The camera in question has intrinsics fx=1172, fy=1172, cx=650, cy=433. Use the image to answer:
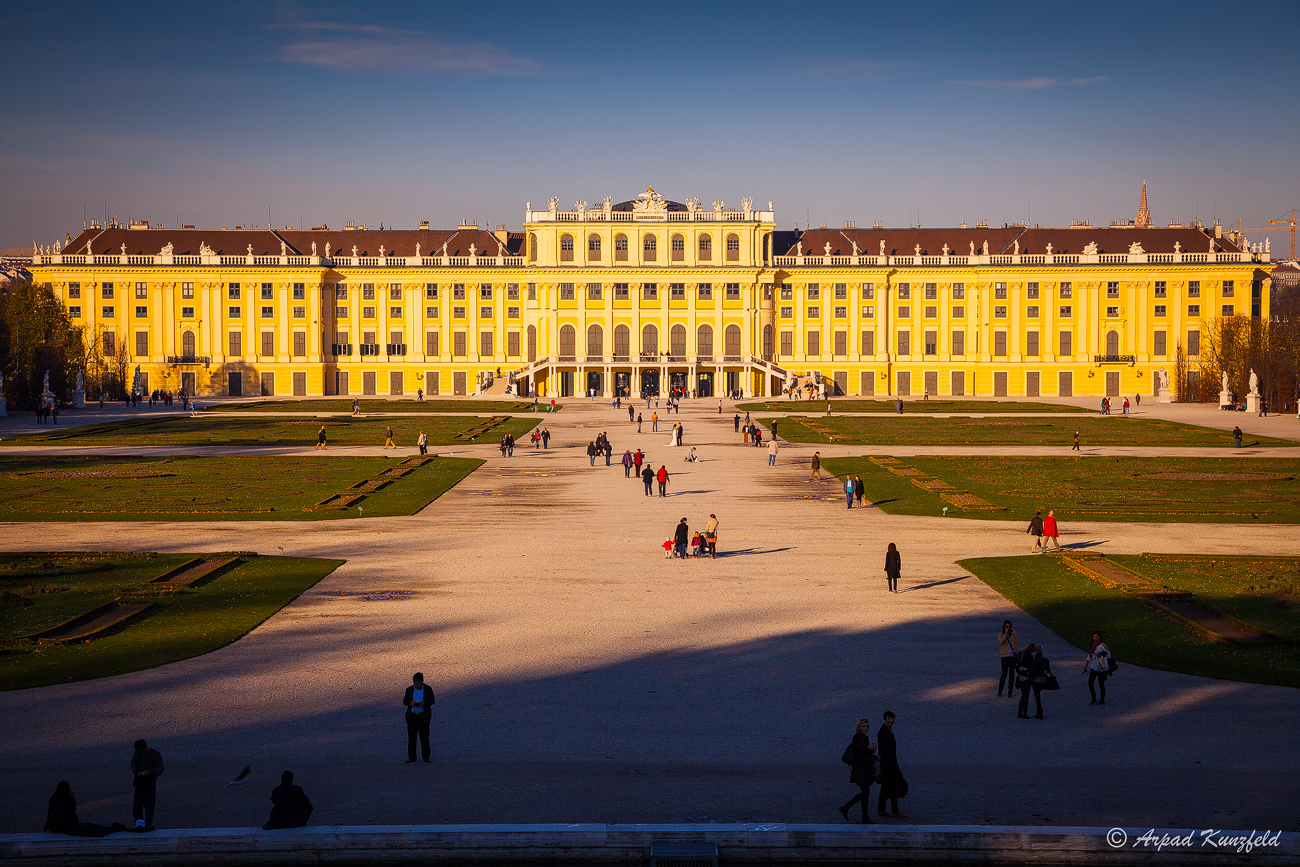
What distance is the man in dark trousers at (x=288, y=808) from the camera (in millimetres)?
13203

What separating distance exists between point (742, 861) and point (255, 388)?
114 m

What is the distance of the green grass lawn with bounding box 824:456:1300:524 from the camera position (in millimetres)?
38938

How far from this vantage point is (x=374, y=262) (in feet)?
394

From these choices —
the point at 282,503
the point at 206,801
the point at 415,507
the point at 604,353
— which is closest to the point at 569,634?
the point at 206,801

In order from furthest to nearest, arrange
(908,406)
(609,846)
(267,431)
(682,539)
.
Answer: (908,406) → (267,431) → (682,539) → (609,846)

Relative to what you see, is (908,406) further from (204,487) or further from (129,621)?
(129,621)

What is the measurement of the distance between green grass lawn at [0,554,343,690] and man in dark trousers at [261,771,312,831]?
819cm

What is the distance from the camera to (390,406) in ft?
317

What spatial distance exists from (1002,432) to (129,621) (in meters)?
57.6

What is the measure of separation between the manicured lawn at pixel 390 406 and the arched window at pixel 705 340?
20.3 m

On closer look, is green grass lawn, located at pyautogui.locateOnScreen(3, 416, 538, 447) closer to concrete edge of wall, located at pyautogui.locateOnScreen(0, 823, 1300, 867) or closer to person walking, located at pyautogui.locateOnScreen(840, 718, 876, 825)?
concrete edge of wall, located at pyautogui.locateOnScreen(0, 823, 1300, 867)

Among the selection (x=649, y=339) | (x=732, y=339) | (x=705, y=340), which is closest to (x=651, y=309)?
Result: (x=649, y=339)

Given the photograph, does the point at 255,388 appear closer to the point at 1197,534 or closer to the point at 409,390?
the point at 409,390

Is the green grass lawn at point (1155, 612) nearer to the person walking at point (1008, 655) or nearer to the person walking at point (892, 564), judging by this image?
the person walking at point (1008, 655)
